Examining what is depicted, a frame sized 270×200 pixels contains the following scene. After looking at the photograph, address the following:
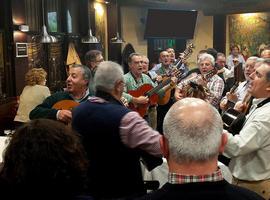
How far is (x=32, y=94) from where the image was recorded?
5160 mm

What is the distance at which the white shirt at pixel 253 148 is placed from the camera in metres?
2.49

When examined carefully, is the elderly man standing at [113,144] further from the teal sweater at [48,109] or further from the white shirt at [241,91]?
the white shirt at [241,91]

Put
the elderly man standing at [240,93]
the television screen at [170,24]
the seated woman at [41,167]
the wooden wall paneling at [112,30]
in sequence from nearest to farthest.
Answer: the seated woman at [41,167] < the elderly man standing at [240,93] < the wooden wall paneling at [112,30] < the television screen at [170,24]

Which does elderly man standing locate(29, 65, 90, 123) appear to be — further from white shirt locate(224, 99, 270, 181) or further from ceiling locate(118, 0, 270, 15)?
ceiling locate(118, 0, 270, 15)

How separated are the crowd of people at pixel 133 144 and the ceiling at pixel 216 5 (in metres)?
6.28

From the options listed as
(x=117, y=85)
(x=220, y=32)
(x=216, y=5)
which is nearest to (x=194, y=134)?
(x=117, y=85)

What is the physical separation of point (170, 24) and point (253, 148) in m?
9.22

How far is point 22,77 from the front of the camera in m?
6.27

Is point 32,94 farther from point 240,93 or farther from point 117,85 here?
point 117,85

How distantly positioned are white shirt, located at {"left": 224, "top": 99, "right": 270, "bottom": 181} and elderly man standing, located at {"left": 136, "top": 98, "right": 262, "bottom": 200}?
1003 mm

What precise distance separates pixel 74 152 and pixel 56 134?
0.32ft

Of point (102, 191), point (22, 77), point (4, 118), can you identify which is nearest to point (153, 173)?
point (102, 191)

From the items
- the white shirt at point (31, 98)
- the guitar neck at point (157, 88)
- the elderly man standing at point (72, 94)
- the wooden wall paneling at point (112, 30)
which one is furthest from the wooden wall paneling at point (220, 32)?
the elderly man standing at point (72, 94)

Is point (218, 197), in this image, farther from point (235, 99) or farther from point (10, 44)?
point (10, 44)
